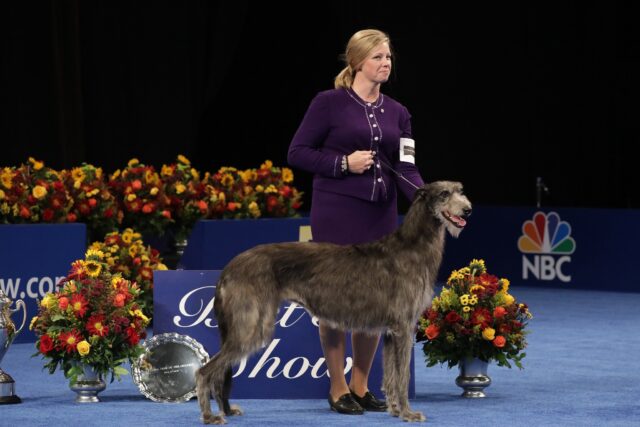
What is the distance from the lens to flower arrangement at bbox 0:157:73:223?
8766mm

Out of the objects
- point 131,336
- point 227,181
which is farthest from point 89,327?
point 227,181

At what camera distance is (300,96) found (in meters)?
14.1

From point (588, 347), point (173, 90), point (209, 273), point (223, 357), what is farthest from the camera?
point (173, 90)

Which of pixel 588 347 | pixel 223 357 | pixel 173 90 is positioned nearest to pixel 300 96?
pixel 173 90

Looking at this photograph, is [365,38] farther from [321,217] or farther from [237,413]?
[237,413]

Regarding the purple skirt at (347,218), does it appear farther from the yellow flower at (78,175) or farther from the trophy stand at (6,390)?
the yellow flower at (78,175)

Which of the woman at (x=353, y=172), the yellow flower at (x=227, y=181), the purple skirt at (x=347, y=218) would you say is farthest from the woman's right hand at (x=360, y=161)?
the yellow flower at (x=227, y=181)

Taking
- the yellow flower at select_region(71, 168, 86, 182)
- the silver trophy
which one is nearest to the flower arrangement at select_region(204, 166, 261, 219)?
the yellow flower at select_region(71, 168, 86, 182)

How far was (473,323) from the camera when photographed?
6.16 meters

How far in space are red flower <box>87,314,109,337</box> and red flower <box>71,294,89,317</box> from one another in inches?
2.0

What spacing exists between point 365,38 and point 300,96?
8453 millimetres

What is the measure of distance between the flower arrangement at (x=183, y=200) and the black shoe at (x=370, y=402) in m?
4.21

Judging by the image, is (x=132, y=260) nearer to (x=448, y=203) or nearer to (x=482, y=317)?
(x=482, y=317)

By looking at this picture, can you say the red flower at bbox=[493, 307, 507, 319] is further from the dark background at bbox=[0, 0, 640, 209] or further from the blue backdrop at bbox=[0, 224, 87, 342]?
the dark background at bbox=[0, 0, 640, 209]
